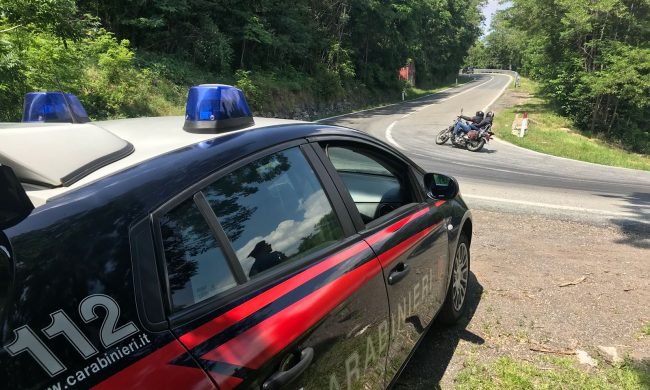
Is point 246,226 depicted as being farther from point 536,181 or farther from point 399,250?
point 536,181

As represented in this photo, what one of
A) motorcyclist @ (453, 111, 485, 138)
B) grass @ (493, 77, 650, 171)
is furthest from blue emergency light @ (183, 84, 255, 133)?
grass @ (493, 77, 650, 171)

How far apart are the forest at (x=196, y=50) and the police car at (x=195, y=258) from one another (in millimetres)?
6828

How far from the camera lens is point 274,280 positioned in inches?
68.5

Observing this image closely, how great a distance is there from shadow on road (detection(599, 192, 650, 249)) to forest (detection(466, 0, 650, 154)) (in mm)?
16205

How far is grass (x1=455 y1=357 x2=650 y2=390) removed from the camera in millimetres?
2980

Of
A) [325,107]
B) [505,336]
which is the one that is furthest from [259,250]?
[325,107]

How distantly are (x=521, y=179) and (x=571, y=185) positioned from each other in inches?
42.5

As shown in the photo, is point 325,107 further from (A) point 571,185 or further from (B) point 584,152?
(A) point 571,185

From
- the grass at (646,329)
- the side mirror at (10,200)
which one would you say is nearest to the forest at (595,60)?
the grass at (646,329)

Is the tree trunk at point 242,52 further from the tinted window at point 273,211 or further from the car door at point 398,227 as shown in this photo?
the tinted window at point 273,211

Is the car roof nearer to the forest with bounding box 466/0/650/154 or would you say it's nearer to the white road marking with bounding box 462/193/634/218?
the white road marking with bounding box 462/193/634/218

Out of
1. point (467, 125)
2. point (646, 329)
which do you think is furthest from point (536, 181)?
point (646, 329)

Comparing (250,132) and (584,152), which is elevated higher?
(250,132)

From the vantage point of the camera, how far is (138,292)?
4.39 feet
